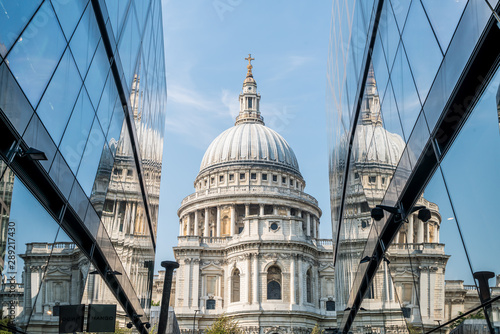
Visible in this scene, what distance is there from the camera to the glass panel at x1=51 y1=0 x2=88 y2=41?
10086 mm

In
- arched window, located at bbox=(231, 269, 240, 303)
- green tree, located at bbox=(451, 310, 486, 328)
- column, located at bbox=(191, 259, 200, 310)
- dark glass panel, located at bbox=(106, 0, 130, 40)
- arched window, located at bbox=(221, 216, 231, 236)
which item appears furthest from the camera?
arched window, located at bbox=(221, 216, 231, 236)

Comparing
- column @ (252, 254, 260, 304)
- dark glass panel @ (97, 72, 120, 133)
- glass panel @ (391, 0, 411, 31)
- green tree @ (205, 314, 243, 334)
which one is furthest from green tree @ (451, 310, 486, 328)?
column @ (252, 254, 260, 304)

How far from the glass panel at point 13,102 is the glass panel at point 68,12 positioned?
1823 mm

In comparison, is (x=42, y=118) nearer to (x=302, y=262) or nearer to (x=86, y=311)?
(x=86, y=311)

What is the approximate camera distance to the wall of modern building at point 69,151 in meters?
8.68

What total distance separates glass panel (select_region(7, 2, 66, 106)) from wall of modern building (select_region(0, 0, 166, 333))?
2 cm

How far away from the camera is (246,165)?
104 m

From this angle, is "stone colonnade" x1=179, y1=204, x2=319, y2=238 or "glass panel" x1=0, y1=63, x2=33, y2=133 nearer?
"glass panel" x1=0, y1=63, x2=33, y2=133

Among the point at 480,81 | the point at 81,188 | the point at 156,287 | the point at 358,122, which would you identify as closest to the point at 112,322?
the point at 81,188

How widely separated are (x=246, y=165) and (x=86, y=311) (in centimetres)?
8875

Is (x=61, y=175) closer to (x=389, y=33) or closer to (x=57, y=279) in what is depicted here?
(x=57, y=279)

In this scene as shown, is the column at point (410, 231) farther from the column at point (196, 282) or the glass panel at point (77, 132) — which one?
the column at point (196, 282)

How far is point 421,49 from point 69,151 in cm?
693

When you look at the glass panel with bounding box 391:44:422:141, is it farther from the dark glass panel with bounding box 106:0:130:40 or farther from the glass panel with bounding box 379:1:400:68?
the dark glass panel with bounding box 106:0:130:40
